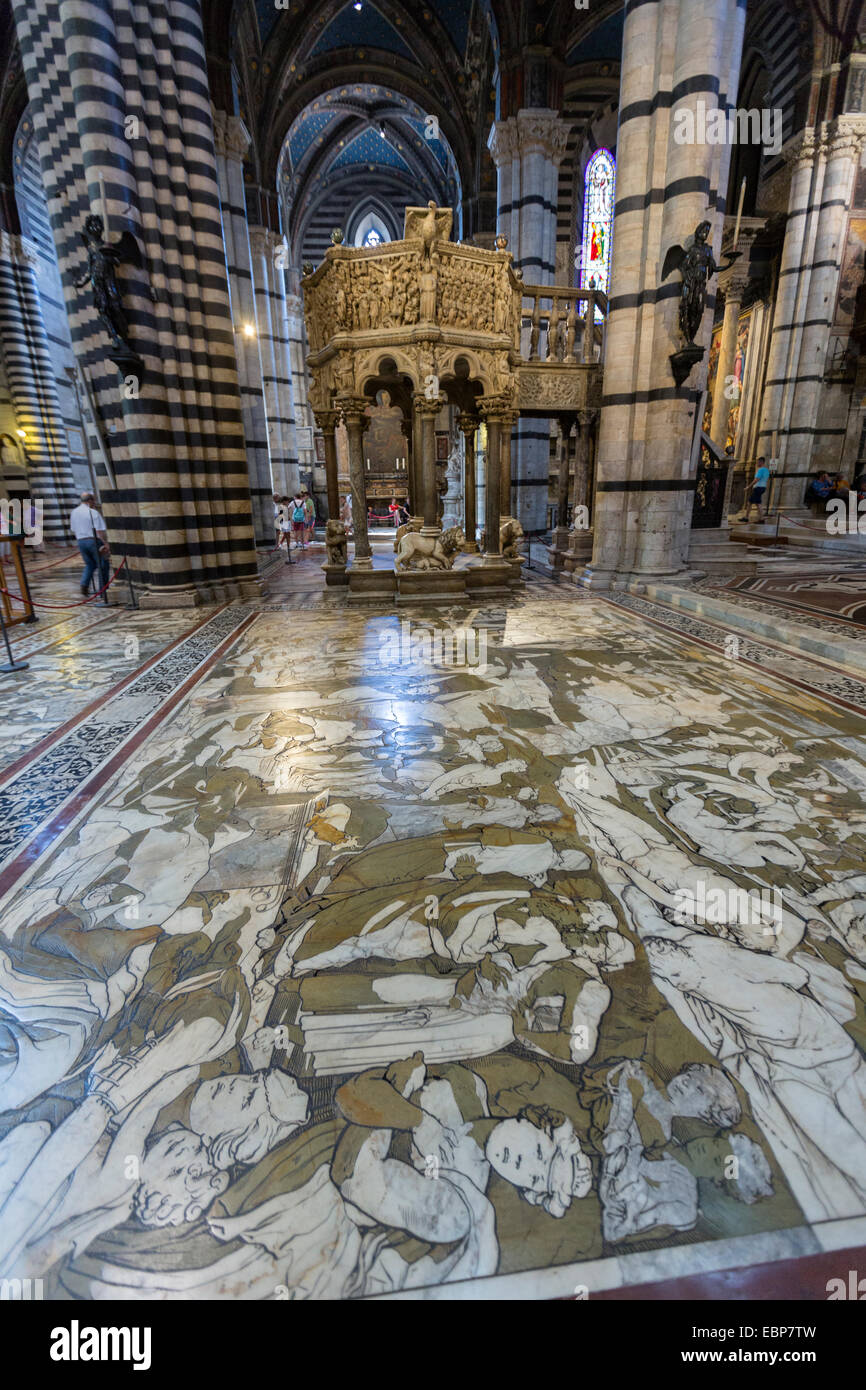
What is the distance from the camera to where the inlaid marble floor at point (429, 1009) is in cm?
152

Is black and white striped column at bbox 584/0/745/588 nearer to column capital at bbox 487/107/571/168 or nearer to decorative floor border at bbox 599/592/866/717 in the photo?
decorative floor border at bbox 599/592/866/717

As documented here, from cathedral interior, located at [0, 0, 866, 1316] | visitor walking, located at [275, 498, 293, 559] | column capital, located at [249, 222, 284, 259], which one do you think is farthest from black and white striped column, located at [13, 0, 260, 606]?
column capital, located at [249, 222, 284, 259]

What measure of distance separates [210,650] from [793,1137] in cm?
676

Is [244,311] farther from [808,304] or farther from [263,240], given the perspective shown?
[808,304]

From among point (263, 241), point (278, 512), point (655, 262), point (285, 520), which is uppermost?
point (263, 241)

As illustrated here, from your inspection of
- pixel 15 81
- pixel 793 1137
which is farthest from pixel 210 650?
pixel 15 81

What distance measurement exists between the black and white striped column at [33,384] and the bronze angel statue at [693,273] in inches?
782

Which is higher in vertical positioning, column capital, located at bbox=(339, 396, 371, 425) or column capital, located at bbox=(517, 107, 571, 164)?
column capital, located at bbox=(517, 107, 571, 164)

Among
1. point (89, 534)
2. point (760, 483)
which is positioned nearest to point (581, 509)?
point (760, 483)

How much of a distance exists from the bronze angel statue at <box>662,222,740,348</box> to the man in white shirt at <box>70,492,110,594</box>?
378 inches

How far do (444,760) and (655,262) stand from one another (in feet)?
31.8

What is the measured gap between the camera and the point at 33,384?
1961 cm

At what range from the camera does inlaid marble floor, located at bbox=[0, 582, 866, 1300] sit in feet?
5.00
